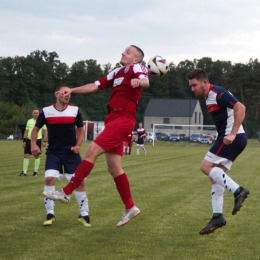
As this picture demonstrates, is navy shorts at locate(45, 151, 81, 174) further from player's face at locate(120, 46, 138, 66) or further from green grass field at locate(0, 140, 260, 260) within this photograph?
player's face at locate(120, 46, 138, 66)

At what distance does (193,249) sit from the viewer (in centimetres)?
637

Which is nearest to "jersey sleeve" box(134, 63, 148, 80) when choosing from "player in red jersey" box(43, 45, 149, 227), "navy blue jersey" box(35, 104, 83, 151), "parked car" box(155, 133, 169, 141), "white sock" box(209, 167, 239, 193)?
"player in red jersey" box(43, 45, 149, 227)

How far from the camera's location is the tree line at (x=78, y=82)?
69000 mm

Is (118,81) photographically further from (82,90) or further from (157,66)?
(157,66)

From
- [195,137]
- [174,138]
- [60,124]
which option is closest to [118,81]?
[60,124]

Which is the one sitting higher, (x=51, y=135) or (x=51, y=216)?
(x=51, y=135)

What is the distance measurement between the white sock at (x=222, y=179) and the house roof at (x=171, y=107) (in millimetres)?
56375

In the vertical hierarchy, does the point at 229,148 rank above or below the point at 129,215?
above

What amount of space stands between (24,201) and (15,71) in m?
96.3

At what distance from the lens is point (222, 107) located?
718 cm

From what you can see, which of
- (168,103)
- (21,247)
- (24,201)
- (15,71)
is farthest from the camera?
(15,71)

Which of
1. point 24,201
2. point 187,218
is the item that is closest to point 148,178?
point 24,201

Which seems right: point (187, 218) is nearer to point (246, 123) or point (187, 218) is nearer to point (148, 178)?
point (148, 178)

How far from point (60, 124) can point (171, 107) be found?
67642mm
